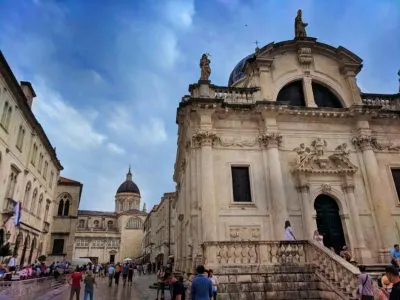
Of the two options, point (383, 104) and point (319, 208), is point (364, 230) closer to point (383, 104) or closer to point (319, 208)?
point (319, 208)

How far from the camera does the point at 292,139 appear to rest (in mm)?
17969

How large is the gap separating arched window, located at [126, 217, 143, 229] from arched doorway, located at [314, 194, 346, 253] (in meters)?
70.8

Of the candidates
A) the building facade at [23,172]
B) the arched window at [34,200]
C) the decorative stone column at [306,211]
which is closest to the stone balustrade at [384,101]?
the decorative stone column at [306,211]

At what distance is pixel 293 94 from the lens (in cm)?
1983

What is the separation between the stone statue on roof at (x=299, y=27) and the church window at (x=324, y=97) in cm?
344

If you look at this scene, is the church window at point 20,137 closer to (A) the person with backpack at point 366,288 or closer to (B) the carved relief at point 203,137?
(B) the carved relief at point 203,137

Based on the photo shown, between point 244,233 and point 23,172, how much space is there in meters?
18.2

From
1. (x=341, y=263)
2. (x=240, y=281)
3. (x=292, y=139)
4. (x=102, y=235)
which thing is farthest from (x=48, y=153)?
(x=102, y=235)

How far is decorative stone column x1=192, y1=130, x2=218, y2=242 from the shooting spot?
14.7m

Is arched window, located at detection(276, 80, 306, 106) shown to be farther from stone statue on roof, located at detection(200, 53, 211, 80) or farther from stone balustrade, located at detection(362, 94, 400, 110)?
stone statue on roof, located at detection(200, 53, 211, 80)

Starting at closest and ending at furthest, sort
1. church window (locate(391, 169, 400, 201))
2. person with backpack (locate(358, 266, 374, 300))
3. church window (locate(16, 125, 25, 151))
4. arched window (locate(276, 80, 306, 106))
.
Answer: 1. person with backpack (locate(358, 266, 374, 300))
2. church window (locate(391, 169, 400, 201))
3. arched window (locate(276, 80, 306, 106))
4. church window (locate(16, 125, 25, 151))

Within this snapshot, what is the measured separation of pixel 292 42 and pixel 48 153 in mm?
25500

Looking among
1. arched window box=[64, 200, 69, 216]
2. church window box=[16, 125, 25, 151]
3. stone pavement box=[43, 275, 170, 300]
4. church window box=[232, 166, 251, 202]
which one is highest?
church window box=[16, 125, 25, 151]

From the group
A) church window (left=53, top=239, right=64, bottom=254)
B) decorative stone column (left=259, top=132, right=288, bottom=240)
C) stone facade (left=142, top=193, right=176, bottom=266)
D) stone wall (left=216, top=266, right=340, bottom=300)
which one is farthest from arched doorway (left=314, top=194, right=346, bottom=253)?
church window (left=53, top=239, right=64, bottom=254)
